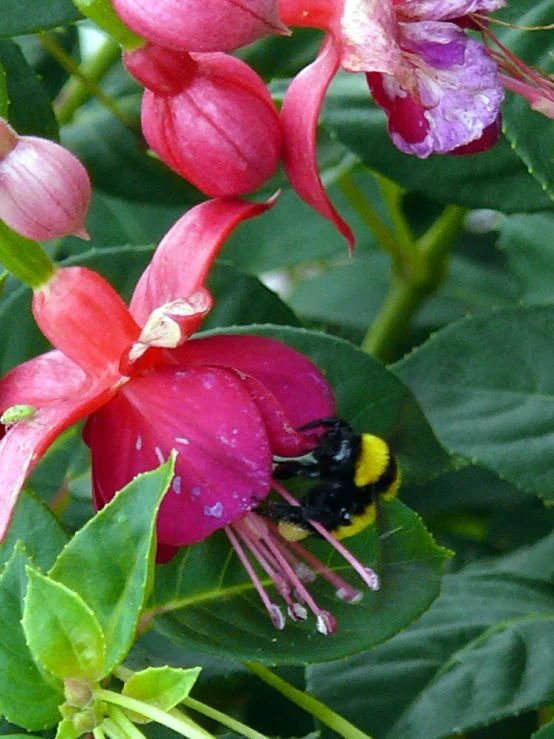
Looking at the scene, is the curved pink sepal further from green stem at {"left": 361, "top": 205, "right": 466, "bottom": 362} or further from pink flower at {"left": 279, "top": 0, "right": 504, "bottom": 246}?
green stem at {"left": 361, "top": 205, "right": 466, "bottom": 362}

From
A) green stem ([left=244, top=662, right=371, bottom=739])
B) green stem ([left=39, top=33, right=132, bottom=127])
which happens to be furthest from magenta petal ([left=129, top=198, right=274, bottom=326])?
green stem ([left=39, top=33, right=132, bottom=127])

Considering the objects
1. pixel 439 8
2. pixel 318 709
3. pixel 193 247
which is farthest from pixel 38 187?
pixel 318 709

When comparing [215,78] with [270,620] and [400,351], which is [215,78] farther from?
[400,351]

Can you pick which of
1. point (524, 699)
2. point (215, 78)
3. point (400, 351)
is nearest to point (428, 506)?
point (400, 351)

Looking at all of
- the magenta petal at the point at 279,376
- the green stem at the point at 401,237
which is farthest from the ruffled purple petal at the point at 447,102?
the green stem at the point at 401,237

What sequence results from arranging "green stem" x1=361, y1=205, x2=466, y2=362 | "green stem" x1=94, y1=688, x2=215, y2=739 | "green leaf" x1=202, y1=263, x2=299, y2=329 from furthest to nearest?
"green stem" x1=361, y1=205, x2=466, y2=362
"green leaf" x1=202, y1=263, x2=299, y2=329
"green stem" x1=94, y1=688, x2=215, y2=739

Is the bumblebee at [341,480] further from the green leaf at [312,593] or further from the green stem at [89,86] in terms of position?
the green stem at [89,86]
